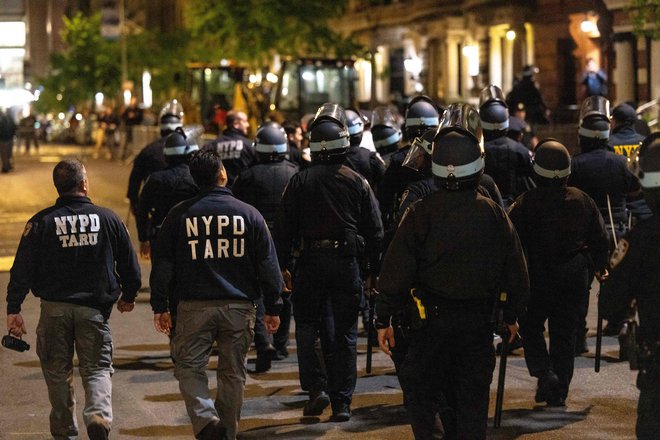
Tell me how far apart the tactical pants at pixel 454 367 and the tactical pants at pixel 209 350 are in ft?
4.17

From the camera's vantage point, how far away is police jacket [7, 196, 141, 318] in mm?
7613

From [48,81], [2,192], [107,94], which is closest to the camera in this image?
[2,192]

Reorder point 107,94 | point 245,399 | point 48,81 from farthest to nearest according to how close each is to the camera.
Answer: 1. point 48,81
2. point 107,94
3. point 245,399

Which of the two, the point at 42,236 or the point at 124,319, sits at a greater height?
the point at 42,236

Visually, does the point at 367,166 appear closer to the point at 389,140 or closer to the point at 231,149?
the point at 389,140

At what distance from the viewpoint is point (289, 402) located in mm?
9375

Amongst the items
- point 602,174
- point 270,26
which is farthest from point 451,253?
point 270,26

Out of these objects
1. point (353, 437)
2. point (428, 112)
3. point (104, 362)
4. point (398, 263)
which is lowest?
point (353, 437)

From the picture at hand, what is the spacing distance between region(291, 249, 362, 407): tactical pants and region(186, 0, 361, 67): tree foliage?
32.9 m

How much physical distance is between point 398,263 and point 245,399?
3311mm

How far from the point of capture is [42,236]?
764 centimetres

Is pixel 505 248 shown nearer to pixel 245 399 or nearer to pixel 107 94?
pixel 245 399

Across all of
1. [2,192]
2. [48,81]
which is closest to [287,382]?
[2,192]

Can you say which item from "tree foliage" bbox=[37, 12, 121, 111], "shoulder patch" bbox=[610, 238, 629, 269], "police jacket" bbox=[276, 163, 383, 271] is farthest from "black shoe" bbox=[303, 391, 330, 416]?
"tree foliage" bbox=[37, 12, 121, 111]
